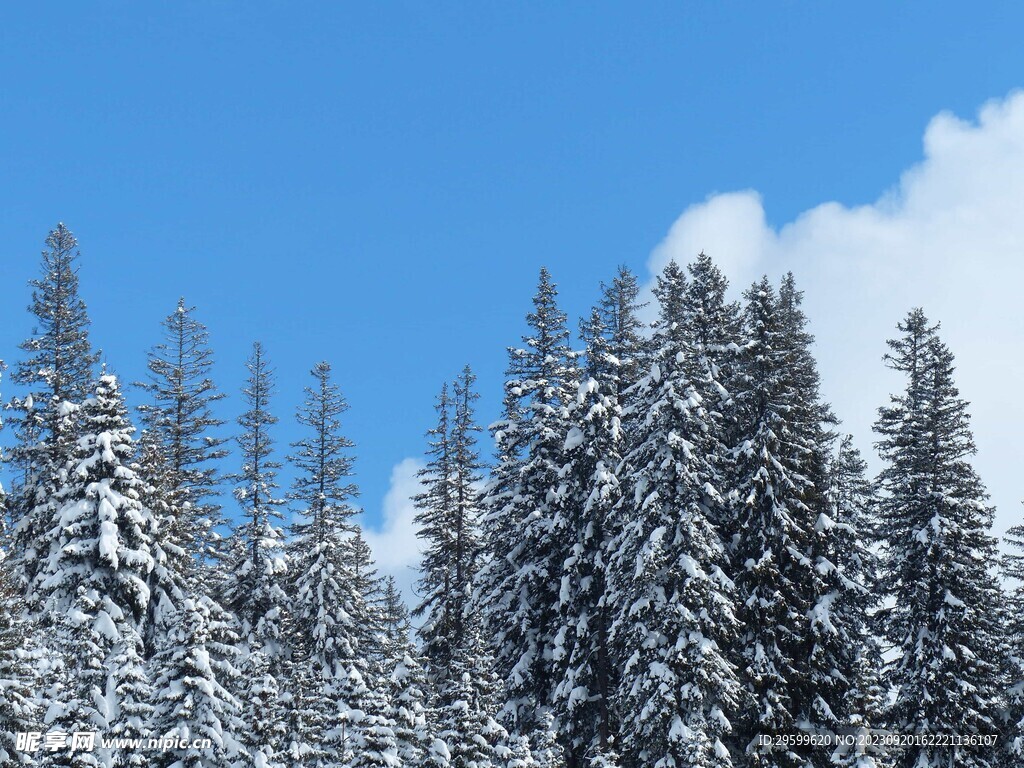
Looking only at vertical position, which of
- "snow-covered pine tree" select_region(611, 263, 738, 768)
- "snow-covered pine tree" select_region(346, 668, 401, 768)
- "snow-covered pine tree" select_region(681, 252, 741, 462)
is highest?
"snow-covered pine tree" select_region(681, 252, 741, 462)

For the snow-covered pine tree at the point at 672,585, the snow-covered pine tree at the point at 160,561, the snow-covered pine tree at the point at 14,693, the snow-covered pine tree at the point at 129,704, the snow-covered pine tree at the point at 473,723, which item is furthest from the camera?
the snow-covered pine tree at the point at 160,561

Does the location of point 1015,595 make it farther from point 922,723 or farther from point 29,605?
point 29,605

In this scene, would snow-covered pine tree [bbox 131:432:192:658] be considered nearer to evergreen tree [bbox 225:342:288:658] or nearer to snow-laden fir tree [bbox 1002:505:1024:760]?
evergreen tree [bbox 225:342:288:658]

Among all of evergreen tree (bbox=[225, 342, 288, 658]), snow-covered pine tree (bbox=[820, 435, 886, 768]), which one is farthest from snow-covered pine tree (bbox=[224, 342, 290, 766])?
snow-covered pine tree (bbox=[820, 435, 886, 768])

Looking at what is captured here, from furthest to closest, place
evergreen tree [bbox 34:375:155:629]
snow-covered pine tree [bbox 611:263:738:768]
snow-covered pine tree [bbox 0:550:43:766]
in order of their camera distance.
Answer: snow-covered pine tree [bbox 611:263:738:768]
evergreen tree [bbox 34:375:155:629]
snow-covered pine tree [bbox 0:550:43:766]

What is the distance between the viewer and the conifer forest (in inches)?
1148

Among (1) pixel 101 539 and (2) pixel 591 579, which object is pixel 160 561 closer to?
(1) pixel 101 539

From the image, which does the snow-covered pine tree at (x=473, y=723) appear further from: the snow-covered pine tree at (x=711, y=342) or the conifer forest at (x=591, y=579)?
the snow-covered pine tree at (x=711, y=342)

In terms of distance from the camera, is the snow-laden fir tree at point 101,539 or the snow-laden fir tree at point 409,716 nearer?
the snow-laden fir tree at point 409,716

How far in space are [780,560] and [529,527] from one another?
9.49 m

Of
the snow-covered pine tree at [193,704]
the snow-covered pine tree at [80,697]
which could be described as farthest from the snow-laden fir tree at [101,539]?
the snow-covered pine tree at [193,704]

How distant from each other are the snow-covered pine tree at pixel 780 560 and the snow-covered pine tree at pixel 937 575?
12.4ft

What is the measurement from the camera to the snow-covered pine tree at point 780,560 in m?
36.3

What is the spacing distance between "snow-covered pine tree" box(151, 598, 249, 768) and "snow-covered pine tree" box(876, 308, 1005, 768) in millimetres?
25863
